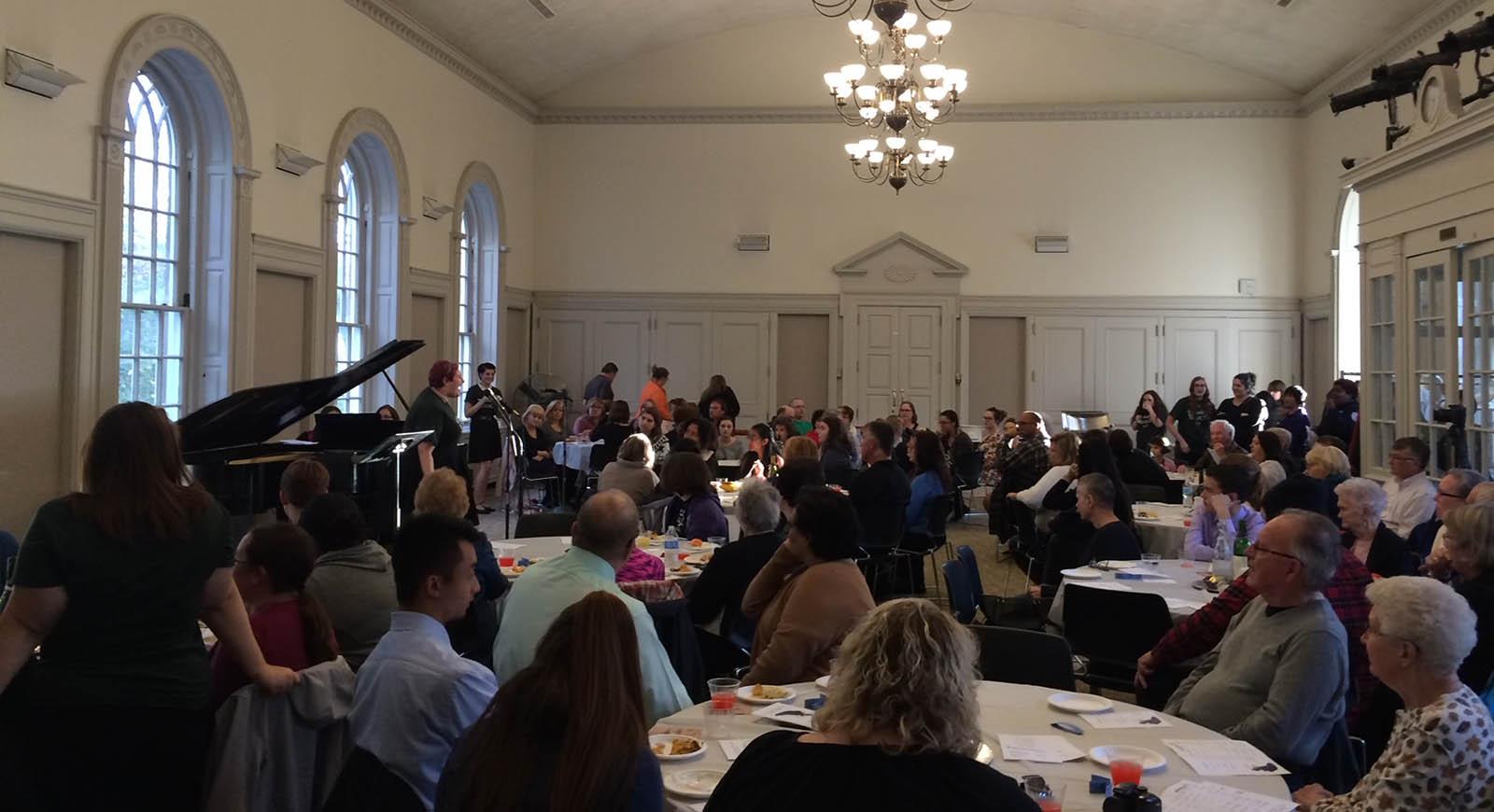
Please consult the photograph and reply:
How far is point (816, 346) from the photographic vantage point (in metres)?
15.9

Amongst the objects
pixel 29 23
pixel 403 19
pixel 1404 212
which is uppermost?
pixel 403 19

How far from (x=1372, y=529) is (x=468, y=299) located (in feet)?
37.8

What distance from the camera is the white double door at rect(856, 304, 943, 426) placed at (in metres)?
15.6

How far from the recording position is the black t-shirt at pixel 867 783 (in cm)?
182

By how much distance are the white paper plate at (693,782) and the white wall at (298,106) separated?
625 cm

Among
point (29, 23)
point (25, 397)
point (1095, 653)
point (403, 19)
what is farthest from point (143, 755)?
point (403, 19)

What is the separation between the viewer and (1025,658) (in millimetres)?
3795

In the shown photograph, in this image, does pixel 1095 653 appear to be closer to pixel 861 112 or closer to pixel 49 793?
pixel 49 793

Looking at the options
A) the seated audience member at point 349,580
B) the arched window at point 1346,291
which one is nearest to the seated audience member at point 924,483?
the seated audience member at point 349,580

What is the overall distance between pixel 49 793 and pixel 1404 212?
7.61 meters

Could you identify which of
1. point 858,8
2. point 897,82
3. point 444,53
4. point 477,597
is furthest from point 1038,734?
point 858,8

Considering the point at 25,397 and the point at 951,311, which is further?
the point at 951,311

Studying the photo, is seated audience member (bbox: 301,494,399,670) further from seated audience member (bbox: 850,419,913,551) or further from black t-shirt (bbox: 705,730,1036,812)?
seated audience member (bbox: 850,419,913,551)

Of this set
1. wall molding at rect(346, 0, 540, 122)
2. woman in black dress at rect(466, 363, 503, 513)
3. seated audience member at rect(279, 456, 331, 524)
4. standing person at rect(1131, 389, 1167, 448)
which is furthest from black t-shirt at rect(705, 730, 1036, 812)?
standing person at rect(1131, 389, 1167, 448)
